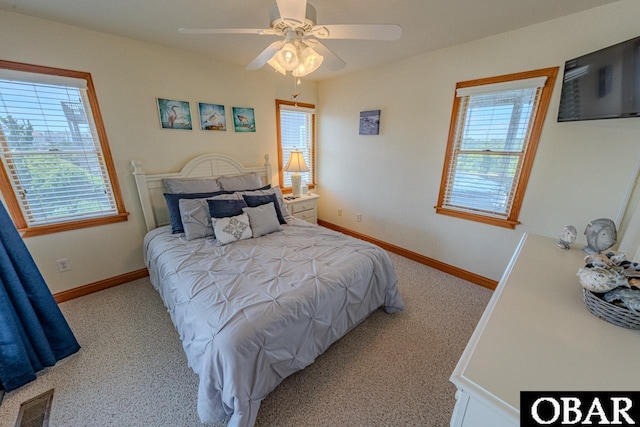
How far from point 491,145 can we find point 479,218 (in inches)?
28.3

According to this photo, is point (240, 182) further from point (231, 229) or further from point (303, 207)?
point (303, 207)

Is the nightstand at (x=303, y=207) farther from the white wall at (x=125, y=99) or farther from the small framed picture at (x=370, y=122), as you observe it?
the small framed picture at (x=370, y=122)

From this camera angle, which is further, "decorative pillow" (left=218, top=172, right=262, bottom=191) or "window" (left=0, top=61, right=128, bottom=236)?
"decorative pillow" (left=218, top=172, right=262, bottom=191)

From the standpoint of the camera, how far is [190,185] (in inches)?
97.5

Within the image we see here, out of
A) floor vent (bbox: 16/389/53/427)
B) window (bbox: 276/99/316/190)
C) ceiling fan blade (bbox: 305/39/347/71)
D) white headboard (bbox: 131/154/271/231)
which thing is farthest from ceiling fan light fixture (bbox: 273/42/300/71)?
floor vent (bbox: 16/389/53/427)

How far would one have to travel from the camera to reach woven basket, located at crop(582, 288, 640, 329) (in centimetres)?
77

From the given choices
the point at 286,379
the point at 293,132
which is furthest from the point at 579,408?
the point at 293,132

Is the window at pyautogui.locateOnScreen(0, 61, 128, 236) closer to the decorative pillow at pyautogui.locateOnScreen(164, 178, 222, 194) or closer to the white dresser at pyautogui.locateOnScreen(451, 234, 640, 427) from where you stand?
the decorative pillow at pyautogui.locateOnScreen(164, 178, 222, 194)

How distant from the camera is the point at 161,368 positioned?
157cm

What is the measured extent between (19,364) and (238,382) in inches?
57.0

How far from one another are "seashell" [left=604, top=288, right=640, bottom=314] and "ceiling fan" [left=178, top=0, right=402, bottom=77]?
142cm

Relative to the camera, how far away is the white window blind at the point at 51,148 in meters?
1.81

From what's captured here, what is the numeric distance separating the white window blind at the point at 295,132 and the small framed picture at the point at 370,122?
0.94 m

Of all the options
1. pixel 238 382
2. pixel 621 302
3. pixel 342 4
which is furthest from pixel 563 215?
pixel 238 382
